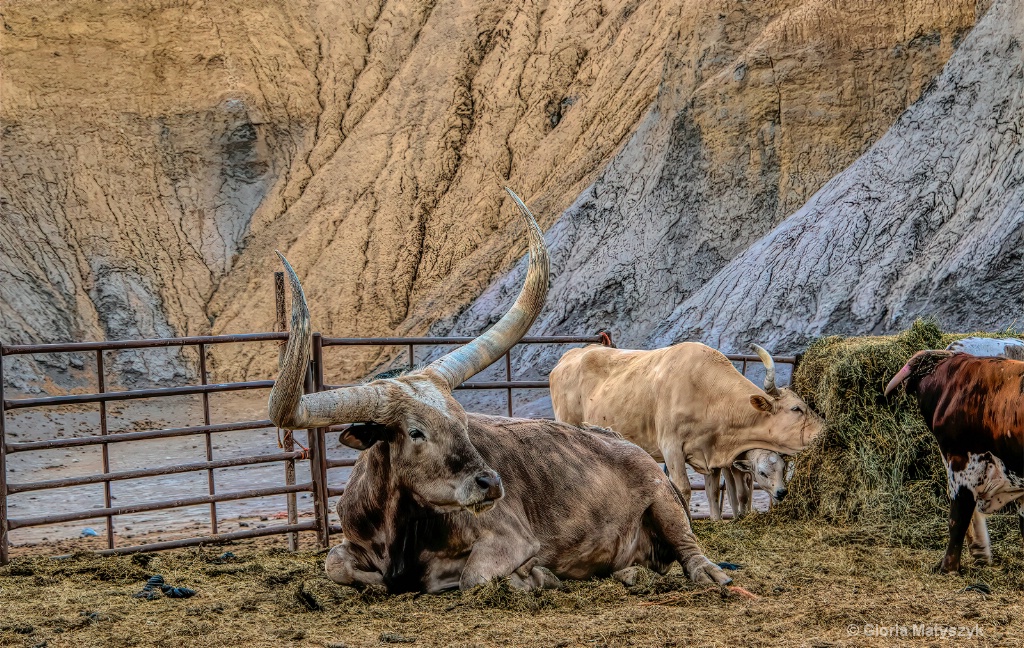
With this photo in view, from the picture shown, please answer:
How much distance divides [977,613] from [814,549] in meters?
2.88

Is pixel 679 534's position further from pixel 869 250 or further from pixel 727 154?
pixel 727 154

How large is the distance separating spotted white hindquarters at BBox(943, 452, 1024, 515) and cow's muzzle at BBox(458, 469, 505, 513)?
116 inches

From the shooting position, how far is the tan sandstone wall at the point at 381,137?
25.4 metres

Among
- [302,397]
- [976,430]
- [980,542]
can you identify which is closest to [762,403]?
[980,542]

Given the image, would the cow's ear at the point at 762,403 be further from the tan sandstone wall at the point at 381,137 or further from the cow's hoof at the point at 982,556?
the tan sandstone wall at the point at 381,137

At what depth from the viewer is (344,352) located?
29.4 meters

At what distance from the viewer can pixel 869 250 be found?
2061cm

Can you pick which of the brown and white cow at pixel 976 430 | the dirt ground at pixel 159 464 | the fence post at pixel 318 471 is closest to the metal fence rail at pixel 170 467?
the fence post at pixel 318 471

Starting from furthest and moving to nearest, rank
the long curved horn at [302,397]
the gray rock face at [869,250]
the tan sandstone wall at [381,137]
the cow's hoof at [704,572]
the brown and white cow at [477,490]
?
the tan sandstone wall at [381,137]
the gray rock face at [869,250]
the cow's hoof at [704,572]
the brown and white cow at [477,490]
the long curved horn at [302,397]

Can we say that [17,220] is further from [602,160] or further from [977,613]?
[977,613]

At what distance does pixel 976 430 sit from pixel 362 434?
360 centimetres

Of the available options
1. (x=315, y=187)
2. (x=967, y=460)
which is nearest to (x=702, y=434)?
(x=967, y=460)

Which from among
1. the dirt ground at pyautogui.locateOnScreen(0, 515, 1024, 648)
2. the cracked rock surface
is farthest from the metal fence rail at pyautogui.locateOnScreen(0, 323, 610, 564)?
the cracked rock surface

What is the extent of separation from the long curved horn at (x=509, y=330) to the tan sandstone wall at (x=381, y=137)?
18.4m
